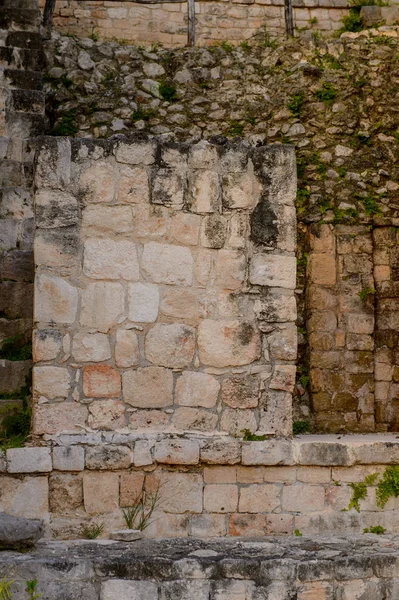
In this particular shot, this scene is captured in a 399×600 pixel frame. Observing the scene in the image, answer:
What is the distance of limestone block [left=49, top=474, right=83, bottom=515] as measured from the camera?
17.4 feet

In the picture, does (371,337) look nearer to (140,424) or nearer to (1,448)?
(140,424)

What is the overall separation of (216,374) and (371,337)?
4.29 metres

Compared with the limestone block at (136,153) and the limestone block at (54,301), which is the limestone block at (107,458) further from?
the limestone block at (136,153)

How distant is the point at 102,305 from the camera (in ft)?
18.0

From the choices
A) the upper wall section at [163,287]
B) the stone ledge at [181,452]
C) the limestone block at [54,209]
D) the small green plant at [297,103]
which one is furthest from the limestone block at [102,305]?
the small green plant at [297,103]

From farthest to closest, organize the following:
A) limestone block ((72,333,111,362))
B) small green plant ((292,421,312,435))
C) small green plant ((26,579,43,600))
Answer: small green plant ((292,421,312,435))
limestone block ((72,333,111,362))
small green plant ((26,579,43,600))

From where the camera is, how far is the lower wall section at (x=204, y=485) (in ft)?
17.3

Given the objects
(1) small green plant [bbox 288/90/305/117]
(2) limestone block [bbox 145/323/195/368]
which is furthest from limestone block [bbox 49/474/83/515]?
(1) small green plant [bbox 288/90/305/117]

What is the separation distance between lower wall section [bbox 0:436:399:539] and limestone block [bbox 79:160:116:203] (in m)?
1.55

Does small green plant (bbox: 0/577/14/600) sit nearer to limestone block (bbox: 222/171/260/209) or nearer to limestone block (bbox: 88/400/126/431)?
limestone block (bbox: 88/400/126/431)

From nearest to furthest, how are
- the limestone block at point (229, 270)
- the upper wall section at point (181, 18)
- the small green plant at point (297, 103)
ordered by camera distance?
1. the limestone block at point (229, 270)
2. the small green plant at point (297, 103)
3. the upper wall section at point (181, 18)

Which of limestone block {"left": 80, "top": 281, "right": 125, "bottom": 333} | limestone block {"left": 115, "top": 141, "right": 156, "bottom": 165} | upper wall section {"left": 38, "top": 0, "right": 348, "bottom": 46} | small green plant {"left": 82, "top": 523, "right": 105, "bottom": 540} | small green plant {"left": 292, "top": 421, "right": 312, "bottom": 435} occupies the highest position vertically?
upper wall section {"left": 38, "top": 0, "right": 348, "bottom": 46}

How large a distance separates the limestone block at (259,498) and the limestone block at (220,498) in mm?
51

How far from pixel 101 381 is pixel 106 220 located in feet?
3.32
